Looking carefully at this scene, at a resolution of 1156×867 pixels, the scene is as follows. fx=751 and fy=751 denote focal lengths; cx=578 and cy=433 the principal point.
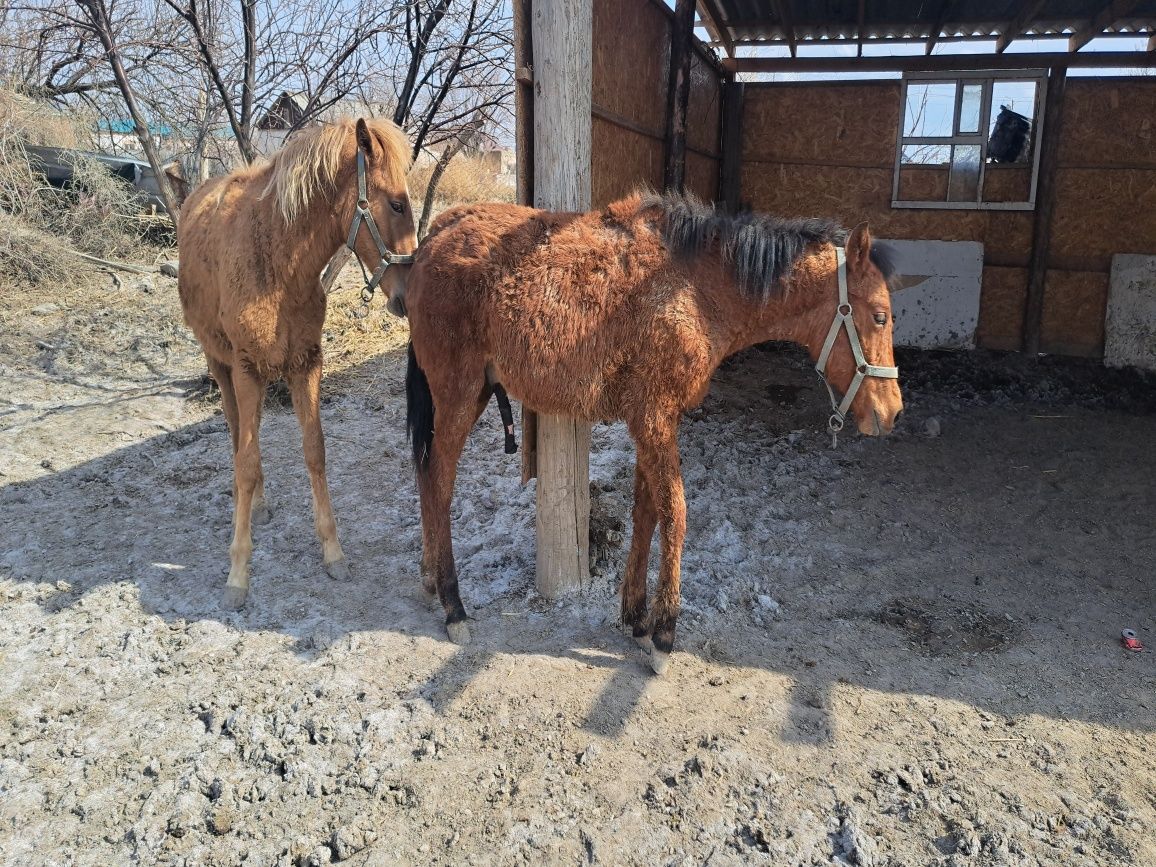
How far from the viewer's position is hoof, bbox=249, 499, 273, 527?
502cm

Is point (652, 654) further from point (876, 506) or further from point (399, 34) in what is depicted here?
point (399, 34)

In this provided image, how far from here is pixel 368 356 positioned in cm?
782

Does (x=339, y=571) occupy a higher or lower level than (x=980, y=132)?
lower

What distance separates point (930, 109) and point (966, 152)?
690 mm

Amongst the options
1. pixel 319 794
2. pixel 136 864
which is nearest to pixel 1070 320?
pixel 319 794

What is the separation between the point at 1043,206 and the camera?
8.50 metres

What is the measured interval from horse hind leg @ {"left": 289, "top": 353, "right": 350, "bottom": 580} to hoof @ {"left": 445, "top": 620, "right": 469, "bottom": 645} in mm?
931

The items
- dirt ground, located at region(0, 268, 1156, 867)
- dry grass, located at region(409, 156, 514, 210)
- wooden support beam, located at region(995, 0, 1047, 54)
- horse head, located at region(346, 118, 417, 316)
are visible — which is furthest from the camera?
dry grass, located at region(409, 156, 514, 210)

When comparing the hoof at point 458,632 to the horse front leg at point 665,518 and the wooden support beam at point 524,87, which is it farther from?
the wooden support beam at point 524,87

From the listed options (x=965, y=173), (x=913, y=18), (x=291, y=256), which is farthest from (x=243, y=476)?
(x=965, y=173)

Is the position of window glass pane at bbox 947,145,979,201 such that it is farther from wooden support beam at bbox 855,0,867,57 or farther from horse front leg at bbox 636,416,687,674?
horse front leg at bbox 636,416,687,674

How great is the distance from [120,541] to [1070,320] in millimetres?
9640

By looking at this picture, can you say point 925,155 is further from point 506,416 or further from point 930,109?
point 506,416

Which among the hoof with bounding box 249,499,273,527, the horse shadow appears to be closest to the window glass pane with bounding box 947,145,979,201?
the horse shadow
